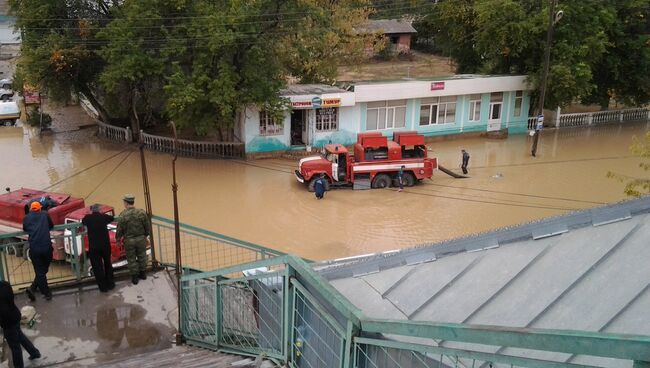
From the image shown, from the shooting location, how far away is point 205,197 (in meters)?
20.9

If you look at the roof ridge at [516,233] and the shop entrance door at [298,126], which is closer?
the roof ridge at [516,233]

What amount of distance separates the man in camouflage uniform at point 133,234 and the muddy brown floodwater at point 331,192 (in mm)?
7479

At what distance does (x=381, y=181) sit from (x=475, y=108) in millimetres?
12191

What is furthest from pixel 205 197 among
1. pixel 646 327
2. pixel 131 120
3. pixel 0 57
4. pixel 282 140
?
pixel 0 57

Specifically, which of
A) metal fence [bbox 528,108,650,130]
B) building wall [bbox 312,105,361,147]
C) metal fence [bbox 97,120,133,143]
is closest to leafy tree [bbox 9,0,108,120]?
metal fence [bbox 97,120,133,143]

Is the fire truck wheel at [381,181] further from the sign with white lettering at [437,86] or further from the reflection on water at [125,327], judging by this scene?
the reflection on water at [125,327]

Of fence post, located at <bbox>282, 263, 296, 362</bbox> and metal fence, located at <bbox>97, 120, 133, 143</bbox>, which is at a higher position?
fence post, located at <bbox>282, 263, 296, 362</bbox>

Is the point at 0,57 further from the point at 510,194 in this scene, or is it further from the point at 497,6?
the point at 510,194

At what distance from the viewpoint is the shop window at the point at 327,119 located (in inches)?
1095

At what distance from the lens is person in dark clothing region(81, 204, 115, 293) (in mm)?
8625

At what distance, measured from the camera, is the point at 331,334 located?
4.23 metres

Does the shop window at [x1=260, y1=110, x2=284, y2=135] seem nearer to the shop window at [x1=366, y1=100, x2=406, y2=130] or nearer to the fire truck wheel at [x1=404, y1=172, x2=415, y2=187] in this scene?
the shop window at [x1=366, y1=100, x2=406, y2=130]

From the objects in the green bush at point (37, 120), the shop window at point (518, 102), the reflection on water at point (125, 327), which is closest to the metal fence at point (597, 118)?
the shop window at point (518, 102)

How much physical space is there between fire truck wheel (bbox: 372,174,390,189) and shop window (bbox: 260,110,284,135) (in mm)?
6493
